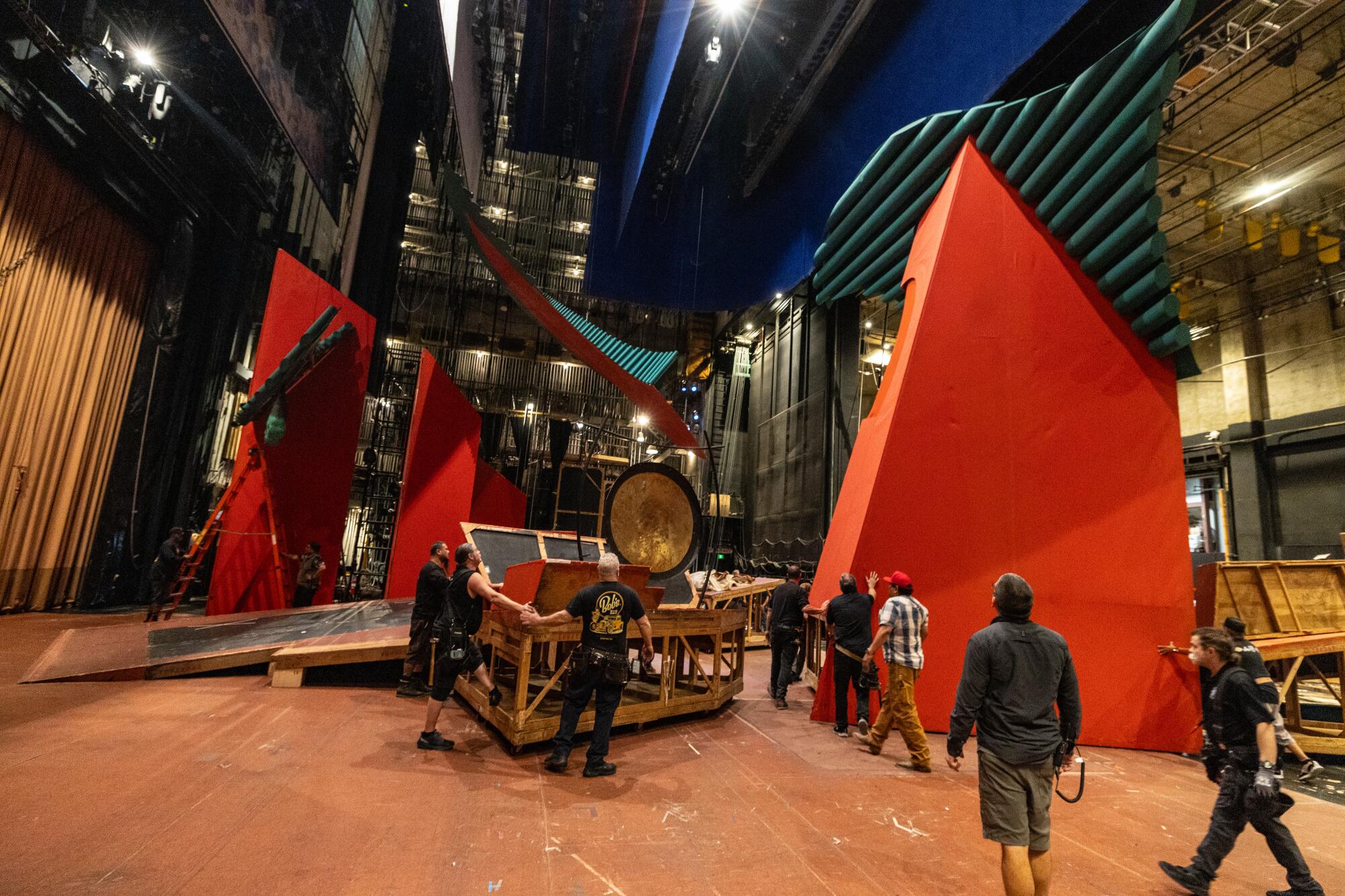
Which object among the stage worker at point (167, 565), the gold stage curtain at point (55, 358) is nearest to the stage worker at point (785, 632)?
the stage worker at point (167, 565)

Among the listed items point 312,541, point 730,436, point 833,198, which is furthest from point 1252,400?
point 312,541

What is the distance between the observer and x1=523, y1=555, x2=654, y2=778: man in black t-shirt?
412 cm

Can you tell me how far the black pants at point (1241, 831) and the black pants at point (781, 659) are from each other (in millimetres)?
4218

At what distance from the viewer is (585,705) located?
4199mm

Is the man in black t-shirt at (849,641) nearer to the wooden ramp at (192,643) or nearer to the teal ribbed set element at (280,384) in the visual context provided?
the wooden ramp at (192,643)

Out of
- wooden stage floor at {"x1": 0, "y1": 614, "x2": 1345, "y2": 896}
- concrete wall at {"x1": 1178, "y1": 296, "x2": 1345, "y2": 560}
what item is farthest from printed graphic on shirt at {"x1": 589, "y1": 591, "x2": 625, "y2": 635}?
concrete wall at {"x1": 1178, "y1": 296, "x2": 1345, "y2": 560}

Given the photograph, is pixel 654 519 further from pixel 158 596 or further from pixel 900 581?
pixel 158 596

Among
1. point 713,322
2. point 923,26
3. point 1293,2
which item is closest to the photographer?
point 1293,2

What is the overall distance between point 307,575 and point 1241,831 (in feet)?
36.1

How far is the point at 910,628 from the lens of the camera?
5059 millimetres

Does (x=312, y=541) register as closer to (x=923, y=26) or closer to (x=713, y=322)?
(x=923, y=26)

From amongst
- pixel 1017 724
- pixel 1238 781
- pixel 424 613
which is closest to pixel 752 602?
pixel 424 613

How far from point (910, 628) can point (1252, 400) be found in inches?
580

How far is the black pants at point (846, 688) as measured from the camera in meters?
5.67
